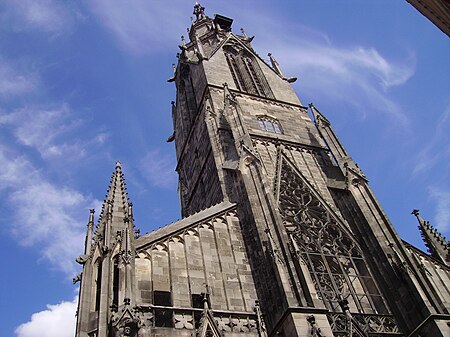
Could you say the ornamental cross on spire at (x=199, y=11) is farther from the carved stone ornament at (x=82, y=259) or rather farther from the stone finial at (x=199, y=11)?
the carved stone ornament at (x=82, y=259)

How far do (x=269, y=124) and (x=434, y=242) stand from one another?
9367mm

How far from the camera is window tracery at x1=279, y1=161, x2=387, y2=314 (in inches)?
521

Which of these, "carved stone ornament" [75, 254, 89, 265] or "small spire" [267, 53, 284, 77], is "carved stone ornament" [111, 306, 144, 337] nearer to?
"carved stone ornament" [75, 254, 89, 265]

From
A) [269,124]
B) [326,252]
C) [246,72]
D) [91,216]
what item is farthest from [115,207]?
[246,72]

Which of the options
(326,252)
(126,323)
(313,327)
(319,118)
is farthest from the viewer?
(319,118)

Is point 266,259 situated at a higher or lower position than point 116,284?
higher

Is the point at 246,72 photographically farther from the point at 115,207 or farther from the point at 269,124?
the point at 115,207

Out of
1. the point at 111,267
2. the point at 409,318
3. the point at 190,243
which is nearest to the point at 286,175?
the point at 190,243

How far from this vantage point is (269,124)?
21750 mm

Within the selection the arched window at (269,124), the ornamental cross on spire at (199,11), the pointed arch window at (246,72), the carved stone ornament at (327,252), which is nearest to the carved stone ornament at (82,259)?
the carved stone ornament at (327,252)

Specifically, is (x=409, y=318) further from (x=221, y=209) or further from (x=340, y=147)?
(x=340, y=147)

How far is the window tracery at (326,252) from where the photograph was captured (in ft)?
43.4

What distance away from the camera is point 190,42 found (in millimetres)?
34094

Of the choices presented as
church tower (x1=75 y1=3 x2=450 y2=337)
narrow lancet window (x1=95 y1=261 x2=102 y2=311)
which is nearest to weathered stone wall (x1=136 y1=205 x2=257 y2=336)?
church tower (x1=75 y1=3 x2=450 y2=337)
